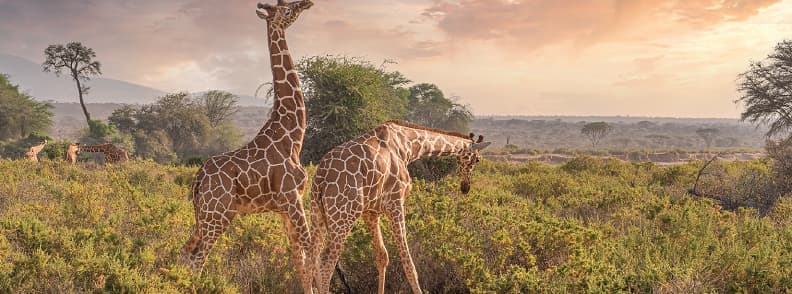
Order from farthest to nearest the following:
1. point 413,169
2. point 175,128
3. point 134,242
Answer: point 175,128, point 413,169, point 134,242

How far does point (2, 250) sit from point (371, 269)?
4414mm

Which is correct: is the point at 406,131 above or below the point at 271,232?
above

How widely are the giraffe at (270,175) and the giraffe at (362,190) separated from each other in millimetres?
251

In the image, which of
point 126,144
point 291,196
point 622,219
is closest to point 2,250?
point 291,196

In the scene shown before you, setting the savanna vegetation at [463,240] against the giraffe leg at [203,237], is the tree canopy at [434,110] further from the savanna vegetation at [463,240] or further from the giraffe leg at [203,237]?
the giraffe leg at [203,237]

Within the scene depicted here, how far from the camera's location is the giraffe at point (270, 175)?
4328mm

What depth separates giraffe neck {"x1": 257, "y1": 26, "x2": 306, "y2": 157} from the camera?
4.68m

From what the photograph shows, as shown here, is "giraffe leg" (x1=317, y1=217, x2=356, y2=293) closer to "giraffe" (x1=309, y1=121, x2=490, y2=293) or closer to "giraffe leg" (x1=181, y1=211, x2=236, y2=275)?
"giraffe" (x1=309, y1=121, x2=490, y2=293)

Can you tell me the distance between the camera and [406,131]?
5410 millimetres

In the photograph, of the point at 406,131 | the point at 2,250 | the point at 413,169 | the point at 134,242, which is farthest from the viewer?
the point at 413,169

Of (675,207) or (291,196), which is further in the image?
(675,207)

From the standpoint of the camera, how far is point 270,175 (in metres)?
4.45

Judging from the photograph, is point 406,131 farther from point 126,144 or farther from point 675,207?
point 126,144

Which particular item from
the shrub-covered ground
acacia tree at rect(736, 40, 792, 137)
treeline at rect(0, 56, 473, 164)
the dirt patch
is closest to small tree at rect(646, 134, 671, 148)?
the dirt patch
